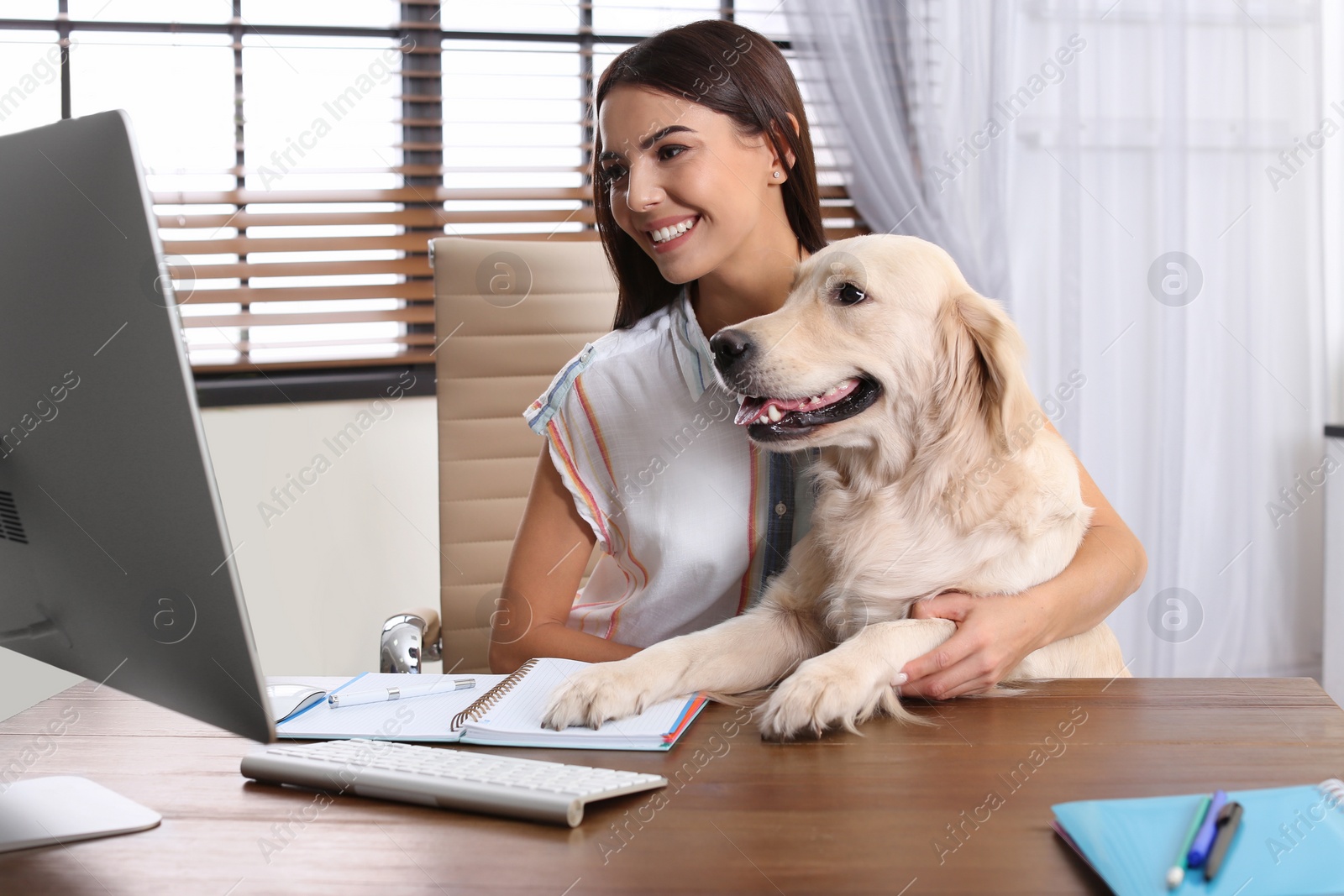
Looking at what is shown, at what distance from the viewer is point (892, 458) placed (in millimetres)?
1294

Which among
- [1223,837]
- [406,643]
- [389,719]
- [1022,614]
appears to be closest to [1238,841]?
[1223,837]

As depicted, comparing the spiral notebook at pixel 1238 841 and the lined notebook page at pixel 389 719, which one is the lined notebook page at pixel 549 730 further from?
the spiral notebook at pixel 1238 841

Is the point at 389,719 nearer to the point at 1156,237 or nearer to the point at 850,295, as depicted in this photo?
the point at 850,295

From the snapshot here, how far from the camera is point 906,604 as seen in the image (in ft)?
3.83

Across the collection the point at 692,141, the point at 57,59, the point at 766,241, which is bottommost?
the point at 766,241

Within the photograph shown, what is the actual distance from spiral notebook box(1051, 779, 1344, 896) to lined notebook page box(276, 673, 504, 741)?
560 millimetres

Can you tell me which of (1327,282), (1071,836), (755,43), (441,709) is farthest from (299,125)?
(1327,282)

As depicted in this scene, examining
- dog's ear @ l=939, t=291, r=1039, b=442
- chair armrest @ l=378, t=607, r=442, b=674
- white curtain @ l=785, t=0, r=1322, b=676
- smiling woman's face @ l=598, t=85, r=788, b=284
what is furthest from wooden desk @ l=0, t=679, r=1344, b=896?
white curtain @ l=785, t=0, r=1322, b=676

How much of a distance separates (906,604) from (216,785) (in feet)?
2.55

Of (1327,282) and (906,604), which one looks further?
A: (1327,282)

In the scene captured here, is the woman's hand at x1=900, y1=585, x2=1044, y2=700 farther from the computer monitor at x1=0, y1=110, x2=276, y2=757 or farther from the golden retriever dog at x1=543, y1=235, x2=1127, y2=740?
the computer monitor at x1=0, y1=110, x2=276, y2=757

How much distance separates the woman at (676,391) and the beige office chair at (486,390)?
40 cm

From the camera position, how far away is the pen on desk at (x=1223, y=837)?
0.60m

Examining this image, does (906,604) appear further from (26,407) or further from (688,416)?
(26,407)
